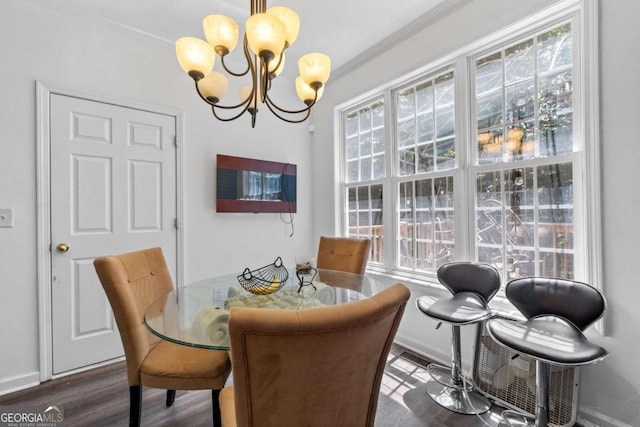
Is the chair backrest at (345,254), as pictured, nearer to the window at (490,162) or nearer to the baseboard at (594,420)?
the window at (490,162)

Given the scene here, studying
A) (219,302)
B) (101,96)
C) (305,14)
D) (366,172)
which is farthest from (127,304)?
(366,172)

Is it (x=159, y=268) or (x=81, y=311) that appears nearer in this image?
(x=159, y=268)

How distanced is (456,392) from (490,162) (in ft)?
5.37

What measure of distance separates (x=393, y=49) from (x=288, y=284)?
2.35m

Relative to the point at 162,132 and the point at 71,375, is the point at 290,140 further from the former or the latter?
the point at 71,375

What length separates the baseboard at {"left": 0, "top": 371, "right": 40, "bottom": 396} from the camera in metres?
2.02

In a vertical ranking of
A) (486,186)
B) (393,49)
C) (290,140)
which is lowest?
(486,186)

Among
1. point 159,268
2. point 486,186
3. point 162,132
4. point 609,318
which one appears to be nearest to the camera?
point 609,318

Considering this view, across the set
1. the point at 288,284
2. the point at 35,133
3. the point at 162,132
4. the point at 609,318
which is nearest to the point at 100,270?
the point at 288,284

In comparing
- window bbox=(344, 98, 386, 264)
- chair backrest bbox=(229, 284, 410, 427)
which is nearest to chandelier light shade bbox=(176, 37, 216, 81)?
chair backrest bbox=(229, 284, 410, 427)

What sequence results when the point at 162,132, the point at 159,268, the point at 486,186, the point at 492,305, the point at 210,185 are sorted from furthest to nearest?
the point at 210,185 → the point at 162,132 → the point at 486,186 → the point at 492,305 → the point at 159,268

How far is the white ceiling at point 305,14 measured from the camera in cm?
226

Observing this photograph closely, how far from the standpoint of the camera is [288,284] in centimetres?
197

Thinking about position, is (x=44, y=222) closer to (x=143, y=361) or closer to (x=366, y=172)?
(x=143, y=361)
